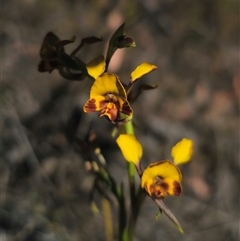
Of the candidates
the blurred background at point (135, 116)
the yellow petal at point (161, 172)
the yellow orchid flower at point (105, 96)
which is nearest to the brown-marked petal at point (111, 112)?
the yellow orchid flower at point (105, 96)

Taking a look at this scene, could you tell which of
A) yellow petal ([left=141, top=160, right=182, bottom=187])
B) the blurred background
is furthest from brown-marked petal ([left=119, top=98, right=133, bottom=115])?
the blurred background

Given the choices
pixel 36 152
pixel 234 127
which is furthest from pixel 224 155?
pixel 36 152

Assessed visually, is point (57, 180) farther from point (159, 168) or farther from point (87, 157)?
point (159, 168)

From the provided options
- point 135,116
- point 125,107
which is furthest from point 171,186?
point 135,116

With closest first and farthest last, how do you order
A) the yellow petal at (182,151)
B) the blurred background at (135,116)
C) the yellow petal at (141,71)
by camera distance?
the yellow petal at (141,71), the yellow petal at (182,151), the blurred background at (135,116)

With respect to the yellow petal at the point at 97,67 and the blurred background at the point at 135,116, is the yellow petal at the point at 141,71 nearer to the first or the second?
the yellow petal at the point at 97,67

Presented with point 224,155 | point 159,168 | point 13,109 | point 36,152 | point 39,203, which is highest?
point 159,168
